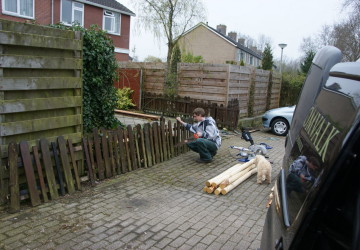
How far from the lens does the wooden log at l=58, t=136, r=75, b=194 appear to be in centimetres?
479

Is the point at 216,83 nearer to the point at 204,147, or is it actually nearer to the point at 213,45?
the point at 204,147

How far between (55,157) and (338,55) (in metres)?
3.88

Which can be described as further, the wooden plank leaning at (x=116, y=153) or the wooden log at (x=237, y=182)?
the wooden plank leaning at (x=116, y=153)

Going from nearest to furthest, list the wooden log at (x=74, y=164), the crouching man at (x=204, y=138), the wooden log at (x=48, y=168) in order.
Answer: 1. the wooden log at (x=48, y=168)
2. the wooden log at (x=74, y=164)
3. the crouching man at (x=204, y=138)

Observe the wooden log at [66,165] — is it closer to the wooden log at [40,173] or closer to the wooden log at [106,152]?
the wooden log at [40,173]

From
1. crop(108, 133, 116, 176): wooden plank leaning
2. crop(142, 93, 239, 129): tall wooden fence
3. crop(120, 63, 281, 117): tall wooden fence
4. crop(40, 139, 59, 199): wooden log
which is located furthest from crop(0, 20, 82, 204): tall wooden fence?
crop(120, 63, 281, 117): tall wooden fence

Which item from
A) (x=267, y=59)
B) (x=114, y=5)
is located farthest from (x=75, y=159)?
(x=267, y=59)

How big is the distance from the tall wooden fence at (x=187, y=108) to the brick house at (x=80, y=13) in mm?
6737

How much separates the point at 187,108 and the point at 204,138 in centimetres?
522

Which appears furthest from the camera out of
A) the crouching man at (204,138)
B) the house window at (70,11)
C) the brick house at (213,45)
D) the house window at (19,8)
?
the brick house at (213,45)

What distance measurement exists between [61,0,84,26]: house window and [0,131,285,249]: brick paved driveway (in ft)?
62.6

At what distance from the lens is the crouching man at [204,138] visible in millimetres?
7137

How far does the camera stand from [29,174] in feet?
14.2

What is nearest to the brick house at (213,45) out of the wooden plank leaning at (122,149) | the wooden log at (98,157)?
the wooden plank leaning at (122,149)
